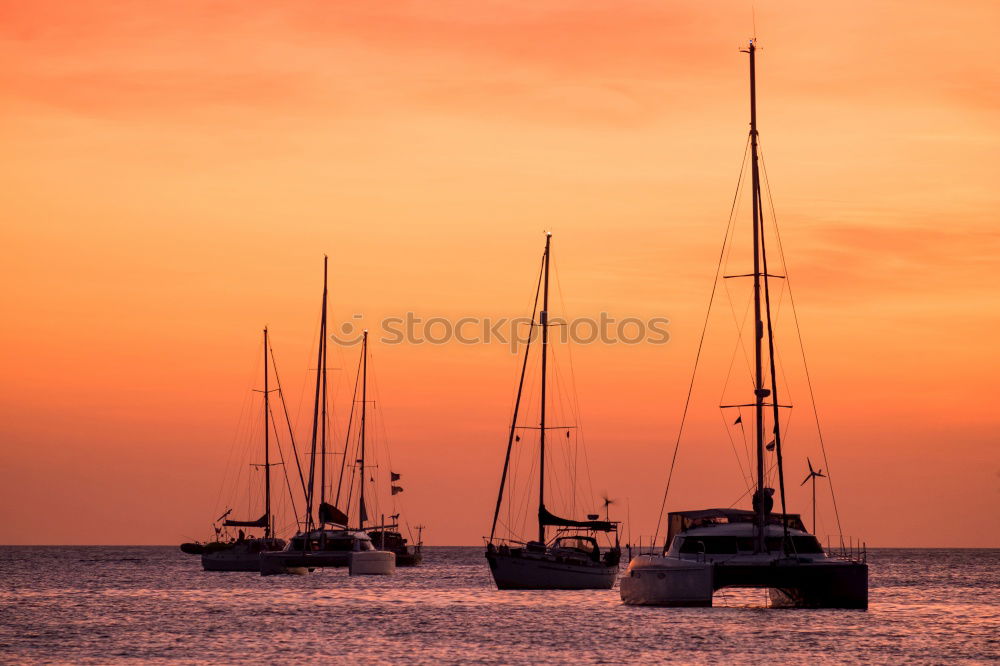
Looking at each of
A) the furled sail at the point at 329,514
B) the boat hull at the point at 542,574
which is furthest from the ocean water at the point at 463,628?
the furled sail at the point at 329,514

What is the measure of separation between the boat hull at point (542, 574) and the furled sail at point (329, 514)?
2964 cm

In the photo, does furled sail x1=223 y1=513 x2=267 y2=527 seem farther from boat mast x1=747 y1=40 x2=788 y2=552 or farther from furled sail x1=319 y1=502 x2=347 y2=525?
boat mast x1=747 y1=40 x2=788 y2=552

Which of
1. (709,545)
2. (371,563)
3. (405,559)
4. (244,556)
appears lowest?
(371,563)

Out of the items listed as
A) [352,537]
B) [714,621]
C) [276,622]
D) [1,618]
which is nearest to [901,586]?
[352,537]

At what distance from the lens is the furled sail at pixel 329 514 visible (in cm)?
10331

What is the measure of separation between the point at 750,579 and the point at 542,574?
57.2 feet

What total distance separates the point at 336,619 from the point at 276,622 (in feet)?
9.70

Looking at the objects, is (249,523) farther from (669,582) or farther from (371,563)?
(669,582)

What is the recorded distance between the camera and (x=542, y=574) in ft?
244

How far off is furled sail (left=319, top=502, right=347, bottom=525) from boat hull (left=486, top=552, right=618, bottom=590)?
29644 millimetres

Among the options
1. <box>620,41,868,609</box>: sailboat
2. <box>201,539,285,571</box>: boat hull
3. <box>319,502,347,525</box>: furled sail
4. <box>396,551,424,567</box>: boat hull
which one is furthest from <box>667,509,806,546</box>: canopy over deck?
<box>396,551,424,567</box>: boat hull

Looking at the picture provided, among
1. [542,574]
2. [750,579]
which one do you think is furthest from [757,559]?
[542,574]

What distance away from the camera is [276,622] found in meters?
64.1

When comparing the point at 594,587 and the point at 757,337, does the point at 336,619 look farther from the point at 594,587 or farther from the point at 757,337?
the point at 757,337
